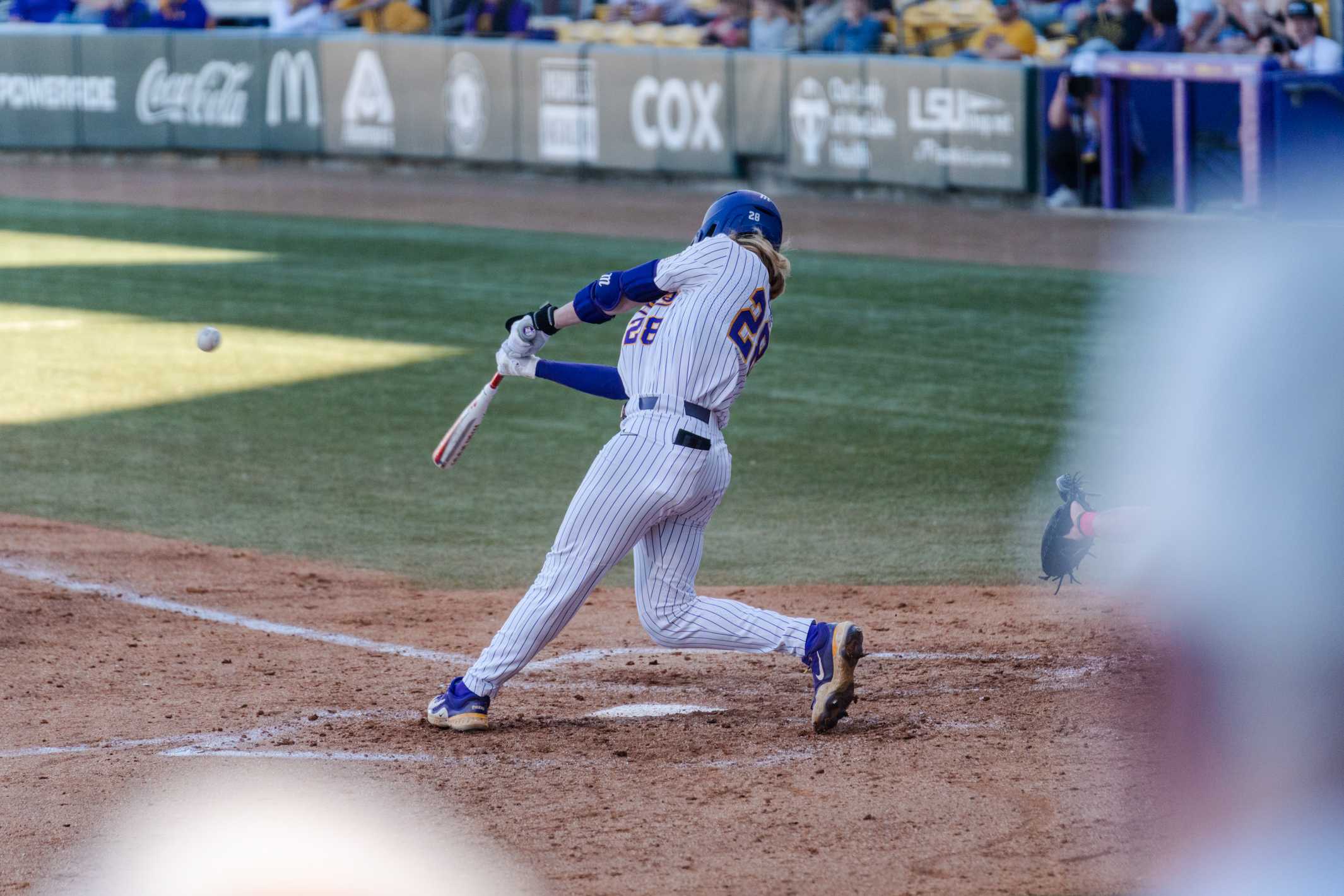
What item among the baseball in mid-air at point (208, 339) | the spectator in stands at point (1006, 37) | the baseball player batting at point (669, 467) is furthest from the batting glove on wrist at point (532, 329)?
the spectator in stands at point (1006, 37)

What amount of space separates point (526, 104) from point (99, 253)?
593 cm

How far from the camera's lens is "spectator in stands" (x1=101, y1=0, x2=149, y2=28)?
22.6 meters

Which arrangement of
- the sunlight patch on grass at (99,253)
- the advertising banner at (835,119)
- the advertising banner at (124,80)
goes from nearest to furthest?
1. the sunlight patch on grass at (99,253)
2. the advertising banner at (835,119)
3. the advertising banner at (124,80)

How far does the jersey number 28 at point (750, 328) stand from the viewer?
16.3 ft

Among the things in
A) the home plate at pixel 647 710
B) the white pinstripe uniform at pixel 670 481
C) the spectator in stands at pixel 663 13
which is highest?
the spectator in stands at pixel 663 13

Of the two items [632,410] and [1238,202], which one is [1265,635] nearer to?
[632,410]

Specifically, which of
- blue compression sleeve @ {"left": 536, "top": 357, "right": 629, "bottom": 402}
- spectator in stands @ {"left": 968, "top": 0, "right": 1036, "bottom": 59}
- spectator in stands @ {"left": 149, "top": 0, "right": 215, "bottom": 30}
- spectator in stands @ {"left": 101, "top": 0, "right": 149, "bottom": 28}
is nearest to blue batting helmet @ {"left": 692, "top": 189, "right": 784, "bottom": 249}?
blue compression sleeve @ {"left": 536, "top": 357, "right": 629, "bottom": 402}

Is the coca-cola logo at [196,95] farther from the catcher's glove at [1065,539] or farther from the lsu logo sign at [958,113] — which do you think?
the catcher's glove at [1065,539]

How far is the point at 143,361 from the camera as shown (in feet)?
37.2

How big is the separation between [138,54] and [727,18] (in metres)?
7.62

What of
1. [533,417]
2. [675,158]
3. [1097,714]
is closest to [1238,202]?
[675,158]

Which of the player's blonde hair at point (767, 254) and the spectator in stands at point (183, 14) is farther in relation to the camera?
the spectator in stands at point (183, 14)

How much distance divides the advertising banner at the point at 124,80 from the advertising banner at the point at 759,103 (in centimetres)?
778

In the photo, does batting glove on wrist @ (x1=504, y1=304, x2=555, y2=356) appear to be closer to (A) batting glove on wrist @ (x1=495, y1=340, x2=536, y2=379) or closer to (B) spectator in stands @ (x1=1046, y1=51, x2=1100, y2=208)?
(A) batting glove on wrist @ (x1=495, y1=340, x2=536, y2=379)
